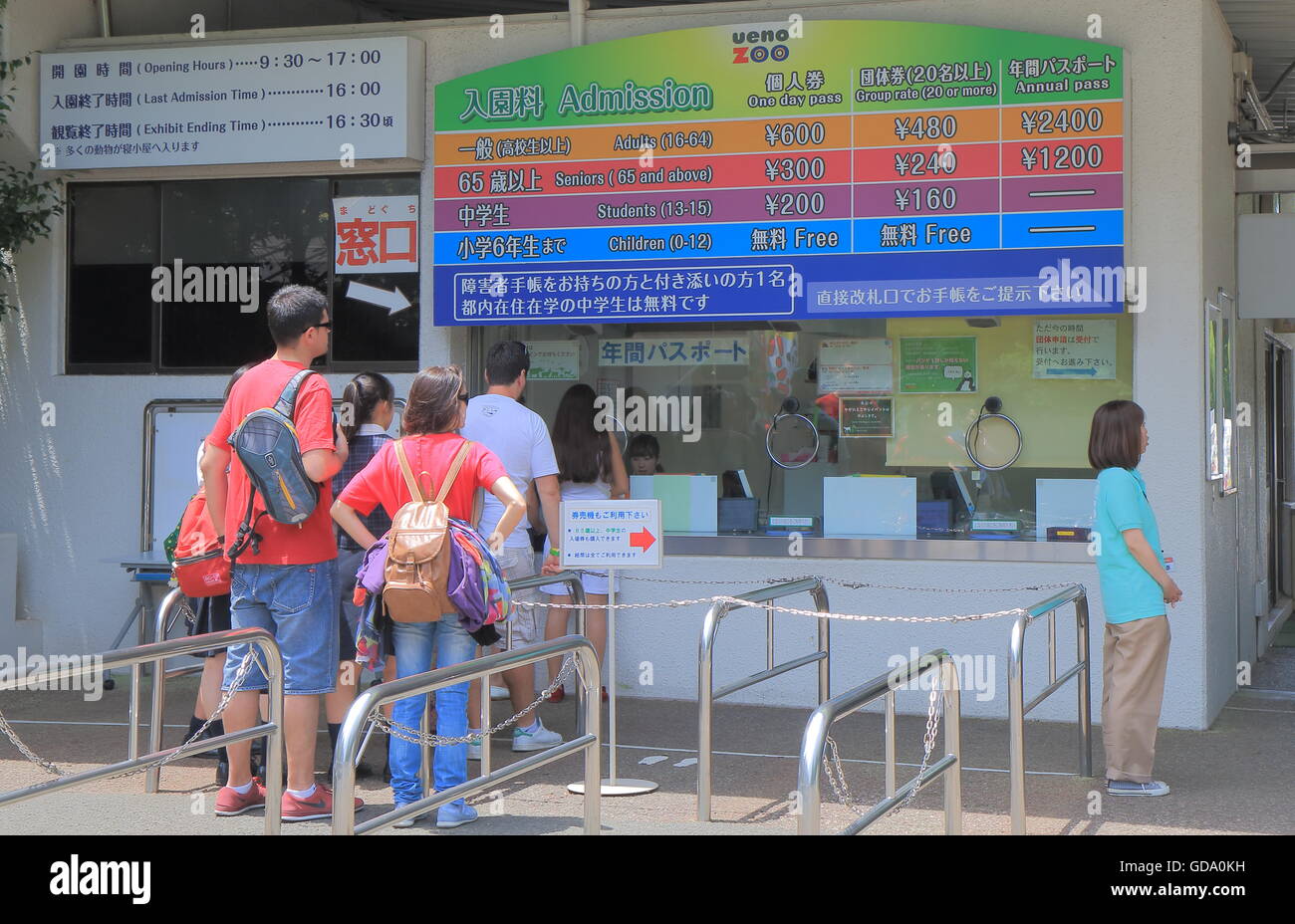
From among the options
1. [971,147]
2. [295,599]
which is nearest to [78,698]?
[295,599]

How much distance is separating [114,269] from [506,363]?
3.45 m

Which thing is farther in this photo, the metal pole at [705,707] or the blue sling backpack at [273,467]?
the metal pole at [705,707]

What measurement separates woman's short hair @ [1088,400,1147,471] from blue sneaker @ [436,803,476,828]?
2.87m

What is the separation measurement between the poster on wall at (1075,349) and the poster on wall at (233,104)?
358 centimetres

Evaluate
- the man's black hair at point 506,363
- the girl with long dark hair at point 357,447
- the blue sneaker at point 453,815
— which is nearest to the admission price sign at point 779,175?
the man's black hair at point 506,363

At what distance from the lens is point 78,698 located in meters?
8.12

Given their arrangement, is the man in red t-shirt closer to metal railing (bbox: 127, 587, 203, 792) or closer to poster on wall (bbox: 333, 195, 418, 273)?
metal railing (bbox: 127, 587, 203, 792)

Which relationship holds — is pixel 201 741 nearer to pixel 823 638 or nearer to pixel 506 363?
pixel 506 363

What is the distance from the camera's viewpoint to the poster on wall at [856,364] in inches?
316

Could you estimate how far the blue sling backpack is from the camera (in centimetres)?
505

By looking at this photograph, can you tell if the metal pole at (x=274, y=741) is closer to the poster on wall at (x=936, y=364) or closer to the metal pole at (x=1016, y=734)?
the metal pole at (x=1016, y=734)

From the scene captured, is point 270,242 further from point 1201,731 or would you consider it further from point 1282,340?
point 1282,340

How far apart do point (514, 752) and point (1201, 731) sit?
11.1 feet
